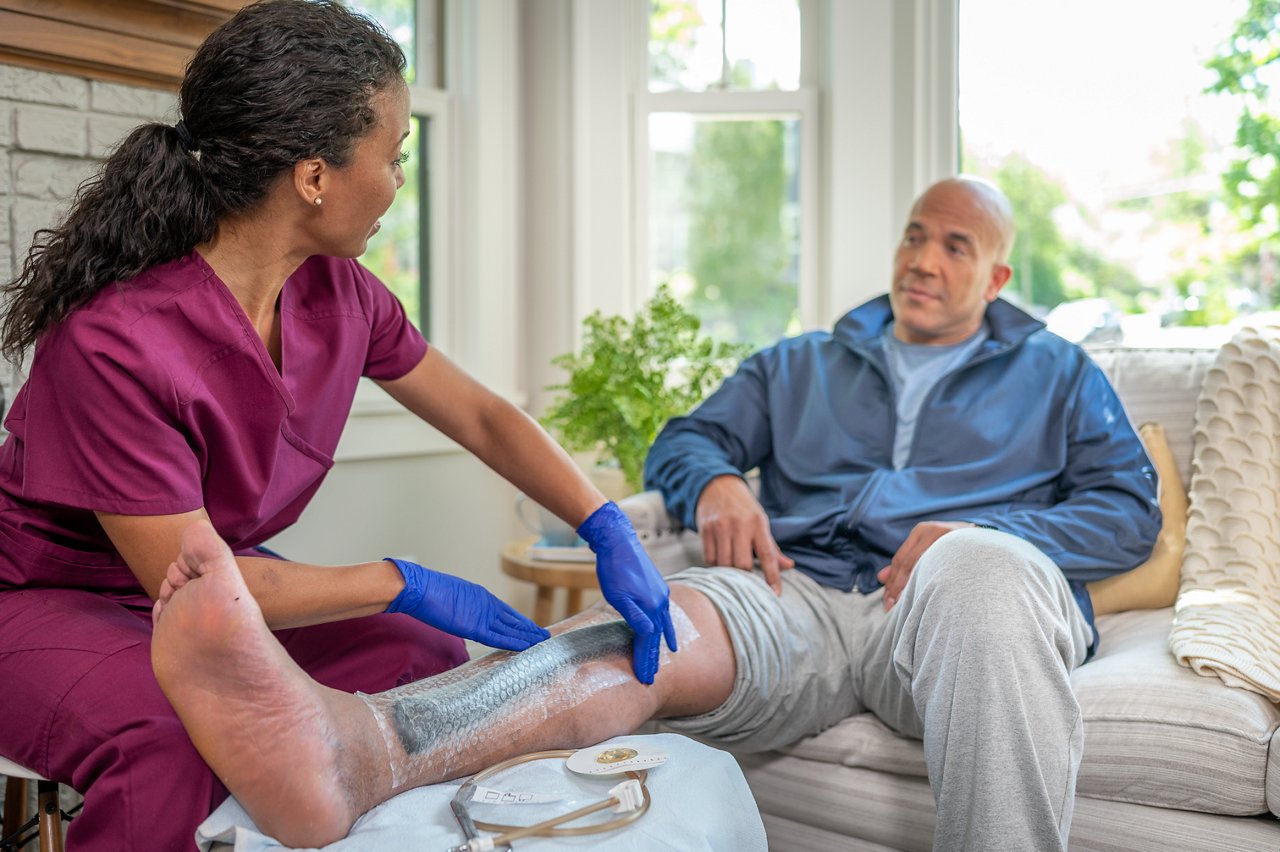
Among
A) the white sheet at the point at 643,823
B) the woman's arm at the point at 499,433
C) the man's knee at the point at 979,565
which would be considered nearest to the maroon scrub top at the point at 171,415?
the woman's arm at the point at 499,433

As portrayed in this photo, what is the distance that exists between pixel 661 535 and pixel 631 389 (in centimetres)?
44

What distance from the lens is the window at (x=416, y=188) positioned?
275 centimetres

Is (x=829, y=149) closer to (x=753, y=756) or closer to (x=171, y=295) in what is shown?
(x=753, y=756)

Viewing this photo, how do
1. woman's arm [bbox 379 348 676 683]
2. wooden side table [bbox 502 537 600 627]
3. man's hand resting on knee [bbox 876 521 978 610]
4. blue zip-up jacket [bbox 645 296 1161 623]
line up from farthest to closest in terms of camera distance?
wooden side table [bbox 502 537 600 627], blue zip-up jacket [bbox 645 296 1161 623], man's hand resting on knee [bbox 876 521 978 610], woman's arm [bbox 379 348 676 683]

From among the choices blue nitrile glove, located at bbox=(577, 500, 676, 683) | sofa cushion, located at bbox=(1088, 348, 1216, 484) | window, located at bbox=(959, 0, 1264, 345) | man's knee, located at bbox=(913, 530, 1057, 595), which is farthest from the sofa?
window, located at bbox=(959, 0, 1264, 345)

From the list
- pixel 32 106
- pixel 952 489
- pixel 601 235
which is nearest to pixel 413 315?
pixel 601 235

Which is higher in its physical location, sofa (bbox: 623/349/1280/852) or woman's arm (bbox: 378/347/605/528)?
woman's arm (bbox: 378/347/605/528)

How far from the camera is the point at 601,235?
2.88 metres

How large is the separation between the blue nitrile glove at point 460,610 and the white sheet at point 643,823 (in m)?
0.23

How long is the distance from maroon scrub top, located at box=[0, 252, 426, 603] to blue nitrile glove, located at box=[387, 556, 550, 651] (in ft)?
0.73

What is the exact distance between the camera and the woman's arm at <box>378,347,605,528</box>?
1.57 meters

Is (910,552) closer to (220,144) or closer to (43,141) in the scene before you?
(220,144)

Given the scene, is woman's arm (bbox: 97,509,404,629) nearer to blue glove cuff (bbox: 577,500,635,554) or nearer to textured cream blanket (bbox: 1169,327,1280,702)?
blue glove cuff (bbox: 577,500,635,554)

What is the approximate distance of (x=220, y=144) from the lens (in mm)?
1253
